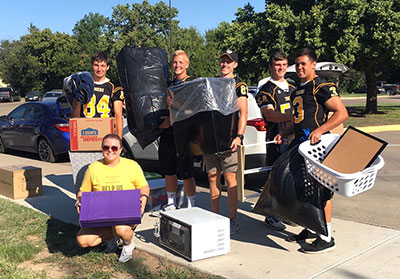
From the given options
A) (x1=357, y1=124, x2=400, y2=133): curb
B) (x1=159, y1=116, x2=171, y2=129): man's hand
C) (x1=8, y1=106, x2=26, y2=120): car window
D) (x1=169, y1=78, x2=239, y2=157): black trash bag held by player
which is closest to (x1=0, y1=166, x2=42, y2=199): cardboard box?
(x1=159, y1=116, x2=171, y2=129): man's hand

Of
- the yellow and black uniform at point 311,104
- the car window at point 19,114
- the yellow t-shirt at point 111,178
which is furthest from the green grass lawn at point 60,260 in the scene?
the car window at point 19,114

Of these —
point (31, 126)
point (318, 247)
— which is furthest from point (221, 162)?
point (31, 126)

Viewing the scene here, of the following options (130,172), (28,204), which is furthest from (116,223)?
(28,204)

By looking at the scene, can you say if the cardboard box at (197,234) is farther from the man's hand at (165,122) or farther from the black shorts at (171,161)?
the man's hand at (165,122)

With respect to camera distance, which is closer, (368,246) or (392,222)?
(368,246)

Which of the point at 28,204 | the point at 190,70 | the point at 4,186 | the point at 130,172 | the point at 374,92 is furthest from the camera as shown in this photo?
the point at 190,70

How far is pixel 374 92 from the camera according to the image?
21.1 metres

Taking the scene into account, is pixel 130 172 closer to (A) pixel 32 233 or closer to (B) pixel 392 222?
(A) pixel 32 233

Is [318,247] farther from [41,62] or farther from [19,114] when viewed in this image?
[41,62]

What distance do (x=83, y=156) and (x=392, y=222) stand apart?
3704mm

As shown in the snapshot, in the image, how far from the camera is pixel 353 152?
3.72 m

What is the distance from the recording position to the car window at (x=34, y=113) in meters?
Answer: 10.3

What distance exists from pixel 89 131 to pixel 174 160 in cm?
102

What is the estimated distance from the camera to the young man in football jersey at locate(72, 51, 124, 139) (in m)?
4.84
